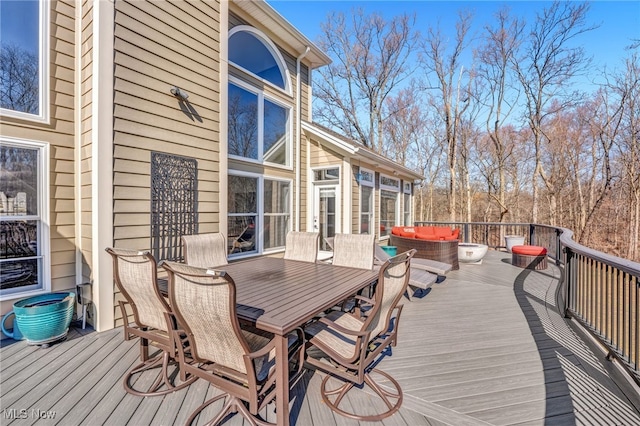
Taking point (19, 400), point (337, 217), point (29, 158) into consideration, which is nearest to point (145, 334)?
point (19, 400)

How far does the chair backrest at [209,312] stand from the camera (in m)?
1.61

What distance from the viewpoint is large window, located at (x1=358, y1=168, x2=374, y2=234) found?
24.2 ft

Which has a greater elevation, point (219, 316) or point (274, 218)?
point (274, 218)

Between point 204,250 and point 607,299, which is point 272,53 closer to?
point 204,250

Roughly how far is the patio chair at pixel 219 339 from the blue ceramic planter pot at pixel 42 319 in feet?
7.00

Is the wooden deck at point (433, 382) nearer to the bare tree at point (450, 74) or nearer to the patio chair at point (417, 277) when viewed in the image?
the patio chair at point (417, 277)

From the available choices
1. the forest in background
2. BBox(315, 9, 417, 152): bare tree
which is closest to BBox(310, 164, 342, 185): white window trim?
the forest in background

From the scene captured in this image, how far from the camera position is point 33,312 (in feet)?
9.59

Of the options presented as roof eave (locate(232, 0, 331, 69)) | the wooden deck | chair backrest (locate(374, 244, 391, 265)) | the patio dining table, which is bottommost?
the wooden deck

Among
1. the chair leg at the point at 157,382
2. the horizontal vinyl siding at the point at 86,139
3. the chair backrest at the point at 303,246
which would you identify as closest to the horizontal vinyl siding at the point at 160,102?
the horizontal vinyl siding at the point at 86,139

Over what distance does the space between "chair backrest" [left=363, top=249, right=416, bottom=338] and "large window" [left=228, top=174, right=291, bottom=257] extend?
3.59 meters

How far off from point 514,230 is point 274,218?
13.8 meters

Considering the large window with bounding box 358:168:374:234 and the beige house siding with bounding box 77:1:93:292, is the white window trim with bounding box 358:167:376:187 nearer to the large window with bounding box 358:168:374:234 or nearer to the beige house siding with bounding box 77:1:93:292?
the large window with bounding box 358:168:374:234

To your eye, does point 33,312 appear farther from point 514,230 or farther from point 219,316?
point 514,230
